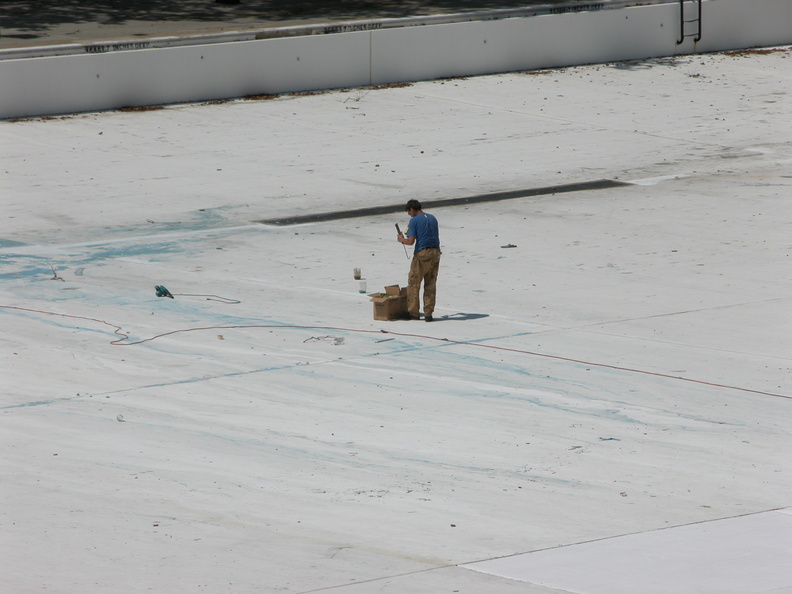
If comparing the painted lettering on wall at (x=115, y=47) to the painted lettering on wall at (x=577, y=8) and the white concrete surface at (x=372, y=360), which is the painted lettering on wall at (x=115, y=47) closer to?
the white concrete surface at (x=372, y=360)

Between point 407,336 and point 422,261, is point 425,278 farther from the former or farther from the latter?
point 407,336

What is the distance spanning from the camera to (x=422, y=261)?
51.9 feet

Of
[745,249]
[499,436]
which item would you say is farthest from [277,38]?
[499,436]

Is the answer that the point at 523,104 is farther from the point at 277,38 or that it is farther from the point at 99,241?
the point at 99,241

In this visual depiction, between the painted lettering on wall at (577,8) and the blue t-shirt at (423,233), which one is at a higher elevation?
the painted lettering on wall at (577,8)

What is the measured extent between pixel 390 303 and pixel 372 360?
5.65 ft

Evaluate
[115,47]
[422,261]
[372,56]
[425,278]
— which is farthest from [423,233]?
[372,56]

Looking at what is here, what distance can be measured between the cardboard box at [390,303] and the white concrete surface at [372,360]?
0.18m

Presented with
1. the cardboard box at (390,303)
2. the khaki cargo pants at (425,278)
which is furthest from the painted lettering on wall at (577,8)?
the cardboard box at (390,303)

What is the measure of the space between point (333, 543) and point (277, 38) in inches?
931

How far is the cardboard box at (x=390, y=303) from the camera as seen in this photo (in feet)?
51.6

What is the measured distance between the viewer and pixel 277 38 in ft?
103

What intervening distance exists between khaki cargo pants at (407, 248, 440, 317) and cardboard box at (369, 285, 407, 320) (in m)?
0.10

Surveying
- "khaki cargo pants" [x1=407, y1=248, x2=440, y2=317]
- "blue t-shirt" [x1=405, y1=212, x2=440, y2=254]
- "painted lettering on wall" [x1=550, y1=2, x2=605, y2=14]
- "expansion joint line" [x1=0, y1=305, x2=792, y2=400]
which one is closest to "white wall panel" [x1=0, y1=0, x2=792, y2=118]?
"painted lettering on wall" [x1=550, y1=2, x2=605, y2=14]
